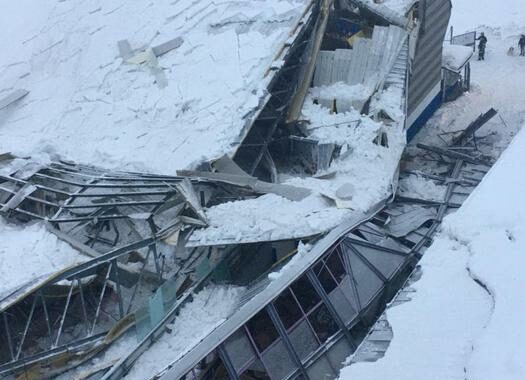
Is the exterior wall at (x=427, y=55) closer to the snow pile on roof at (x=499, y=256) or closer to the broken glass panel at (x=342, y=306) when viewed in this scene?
the snow pile on roof at (x=499, y=256)

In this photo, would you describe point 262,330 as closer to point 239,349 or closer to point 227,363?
point 239,349

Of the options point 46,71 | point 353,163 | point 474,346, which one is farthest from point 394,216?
point 46,71

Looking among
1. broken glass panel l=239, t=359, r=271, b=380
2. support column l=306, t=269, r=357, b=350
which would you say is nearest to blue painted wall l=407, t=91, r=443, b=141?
support column l=306, t=269, r=357, b=350

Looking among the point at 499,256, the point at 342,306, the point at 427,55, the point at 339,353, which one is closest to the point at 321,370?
the point at 339,353

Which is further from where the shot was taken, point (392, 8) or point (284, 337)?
point (392, 8)

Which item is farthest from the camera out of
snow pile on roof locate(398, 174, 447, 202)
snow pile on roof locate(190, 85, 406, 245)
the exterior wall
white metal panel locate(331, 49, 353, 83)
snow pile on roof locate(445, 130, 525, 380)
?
the exterior wall

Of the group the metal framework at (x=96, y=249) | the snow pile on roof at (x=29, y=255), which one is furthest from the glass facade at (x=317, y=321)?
the snow pile on roof at (x=29, y=255)

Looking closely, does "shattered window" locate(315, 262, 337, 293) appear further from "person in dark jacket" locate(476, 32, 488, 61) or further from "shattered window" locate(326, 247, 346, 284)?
"person in dark jacket" locate(476, 32, 488, 61)
